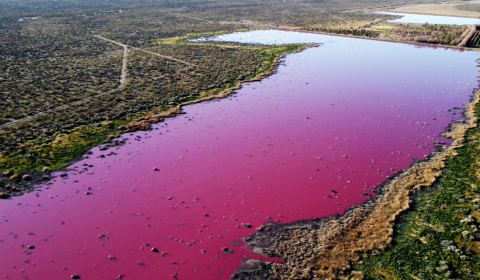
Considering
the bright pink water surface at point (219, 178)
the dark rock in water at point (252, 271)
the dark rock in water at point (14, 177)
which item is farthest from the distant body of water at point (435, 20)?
the dark rock in water at point (14, 177)

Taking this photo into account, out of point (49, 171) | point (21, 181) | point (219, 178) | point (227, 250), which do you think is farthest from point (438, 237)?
point (21, 181)

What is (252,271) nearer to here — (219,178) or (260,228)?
(260,228)

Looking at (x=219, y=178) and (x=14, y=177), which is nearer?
(x=14, y=177)

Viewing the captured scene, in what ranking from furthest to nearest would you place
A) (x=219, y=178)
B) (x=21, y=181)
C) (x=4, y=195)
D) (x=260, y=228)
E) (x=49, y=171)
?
(x=49, y=171)
(x=219, y=178)
(x=21, y=181)
(x=4, y=195)
(x=260, y=228)

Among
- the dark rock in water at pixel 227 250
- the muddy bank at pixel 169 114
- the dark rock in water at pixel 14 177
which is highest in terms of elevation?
the muddy bank at pixel 169 114

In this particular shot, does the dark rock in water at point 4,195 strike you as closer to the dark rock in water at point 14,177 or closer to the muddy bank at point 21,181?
the muddy bank at point 21,181

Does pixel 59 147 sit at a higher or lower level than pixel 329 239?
higher

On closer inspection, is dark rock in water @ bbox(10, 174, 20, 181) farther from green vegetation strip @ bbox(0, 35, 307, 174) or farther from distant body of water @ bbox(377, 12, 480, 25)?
distant body of water @ bbox(377, 12, 480, 25)
